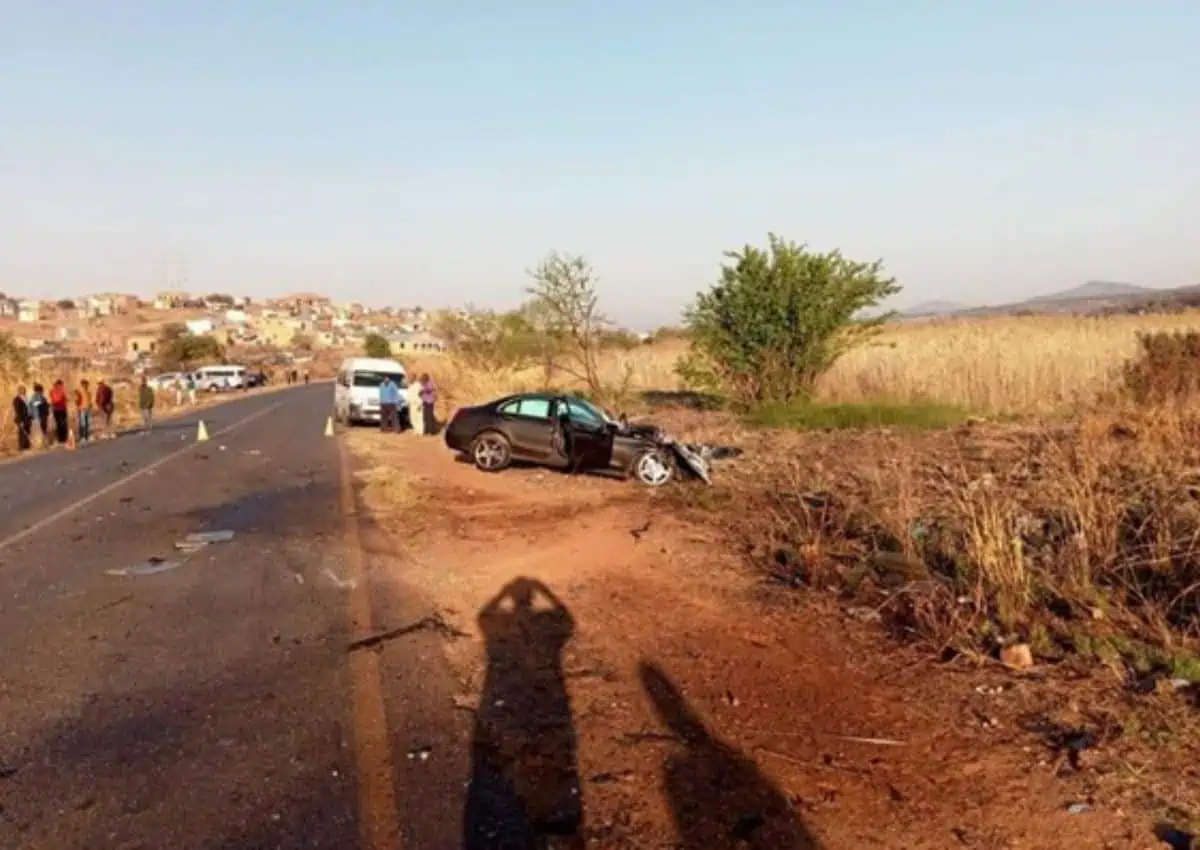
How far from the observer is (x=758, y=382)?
79.2 feet

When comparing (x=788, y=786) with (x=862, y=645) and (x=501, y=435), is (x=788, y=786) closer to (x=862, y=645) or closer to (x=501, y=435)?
(x=862, y=645)

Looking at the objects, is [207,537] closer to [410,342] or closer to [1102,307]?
[1102,307]

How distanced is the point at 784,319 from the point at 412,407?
1064 centimetres

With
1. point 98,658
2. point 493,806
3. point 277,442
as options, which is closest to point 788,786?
point 493,806

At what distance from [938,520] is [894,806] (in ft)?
18.9

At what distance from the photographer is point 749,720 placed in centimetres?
554

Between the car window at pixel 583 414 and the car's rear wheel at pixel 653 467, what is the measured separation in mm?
1071

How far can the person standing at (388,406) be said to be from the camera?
92.3 ft

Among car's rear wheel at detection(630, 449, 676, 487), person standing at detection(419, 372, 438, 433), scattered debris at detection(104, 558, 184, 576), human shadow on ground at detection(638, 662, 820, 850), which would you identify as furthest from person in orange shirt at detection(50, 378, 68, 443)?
human shadow on ground at detection(638, 662, 820, 850)

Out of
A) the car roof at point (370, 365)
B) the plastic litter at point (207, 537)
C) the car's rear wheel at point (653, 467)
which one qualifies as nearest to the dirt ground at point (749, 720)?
the plastic litter at point (207, 537)

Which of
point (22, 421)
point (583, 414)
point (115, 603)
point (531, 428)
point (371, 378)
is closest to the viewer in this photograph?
point (115, 603)

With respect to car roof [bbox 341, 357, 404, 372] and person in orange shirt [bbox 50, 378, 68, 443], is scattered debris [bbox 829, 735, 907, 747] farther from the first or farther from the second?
car roof [bbox 341, 357, 404, 372]

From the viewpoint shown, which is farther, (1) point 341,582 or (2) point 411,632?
(1) point 341,582

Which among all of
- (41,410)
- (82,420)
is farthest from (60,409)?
(82,420)
